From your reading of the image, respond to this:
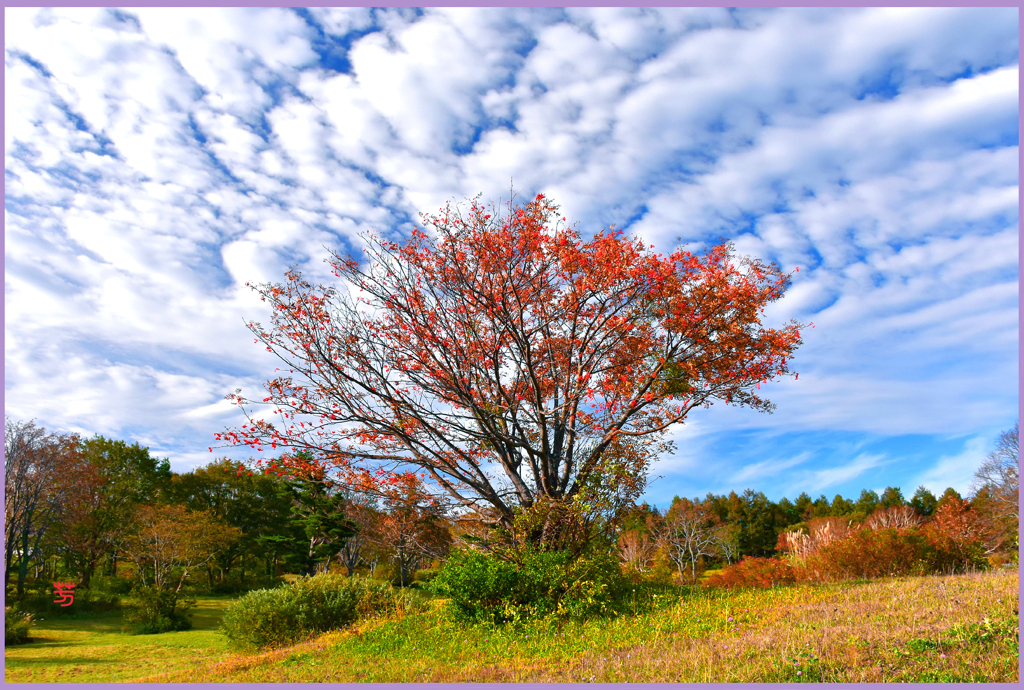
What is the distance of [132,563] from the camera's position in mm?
33719

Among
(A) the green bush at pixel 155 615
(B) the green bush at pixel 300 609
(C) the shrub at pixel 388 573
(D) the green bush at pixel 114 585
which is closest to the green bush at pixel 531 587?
(B) the green bush at pixel 300 609

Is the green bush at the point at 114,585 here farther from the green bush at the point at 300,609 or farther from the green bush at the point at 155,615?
the green bush at the point at 300,609

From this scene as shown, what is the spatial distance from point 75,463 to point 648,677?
1381 inches

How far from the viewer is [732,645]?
6660mm

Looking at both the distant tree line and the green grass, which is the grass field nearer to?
the green grass

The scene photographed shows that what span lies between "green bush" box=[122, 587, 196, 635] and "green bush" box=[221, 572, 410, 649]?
32.3 ft

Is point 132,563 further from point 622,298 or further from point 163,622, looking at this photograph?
point 622,298

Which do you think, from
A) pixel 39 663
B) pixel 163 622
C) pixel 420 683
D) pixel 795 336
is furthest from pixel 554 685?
pixel 163 622

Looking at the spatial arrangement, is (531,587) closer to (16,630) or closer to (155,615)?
(16,630)

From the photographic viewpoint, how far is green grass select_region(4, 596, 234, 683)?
11.2 m

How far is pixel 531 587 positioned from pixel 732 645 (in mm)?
3915

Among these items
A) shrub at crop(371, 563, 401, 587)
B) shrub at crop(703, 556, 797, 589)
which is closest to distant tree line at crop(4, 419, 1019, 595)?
shrub at crop(371, 563, 401, 587)

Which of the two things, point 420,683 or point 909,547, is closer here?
point 420,683

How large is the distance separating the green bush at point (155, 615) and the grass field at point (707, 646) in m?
8.73
